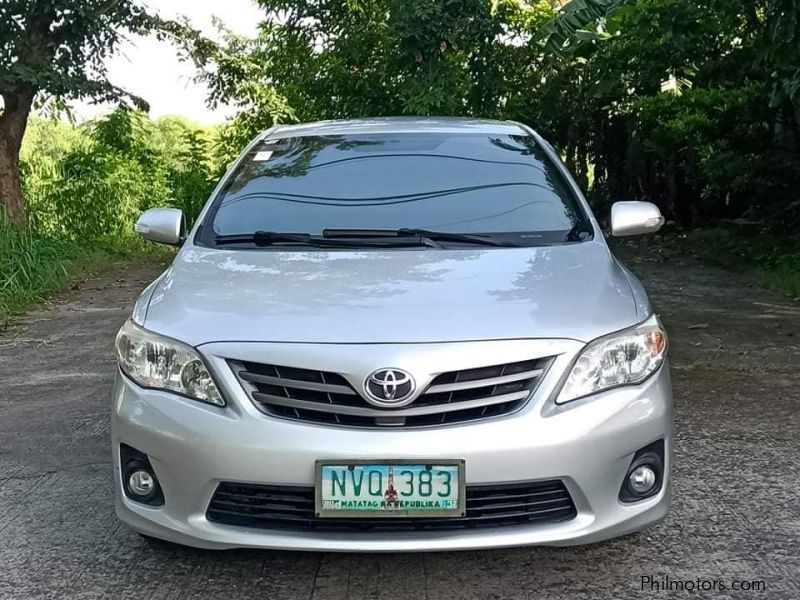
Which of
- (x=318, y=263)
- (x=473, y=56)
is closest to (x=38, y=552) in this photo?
(x=318, y=263)

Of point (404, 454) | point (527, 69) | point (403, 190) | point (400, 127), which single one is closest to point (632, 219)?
point (403, 190)

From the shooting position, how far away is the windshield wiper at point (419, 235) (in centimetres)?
344

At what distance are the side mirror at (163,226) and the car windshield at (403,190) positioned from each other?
0.21m

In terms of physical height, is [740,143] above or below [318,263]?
below

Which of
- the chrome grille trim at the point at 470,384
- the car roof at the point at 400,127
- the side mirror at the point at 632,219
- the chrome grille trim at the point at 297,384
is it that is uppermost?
the car roof at the point at 400,127

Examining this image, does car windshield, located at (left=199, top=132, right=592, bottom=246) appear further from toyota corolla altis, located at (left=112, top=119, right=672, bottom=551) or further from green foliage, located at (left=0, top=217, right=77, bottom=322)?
green foliage, located at (left=0, top=217, right=77, bottom=322)

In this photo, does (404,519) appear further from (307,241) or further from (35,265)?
(35,265)

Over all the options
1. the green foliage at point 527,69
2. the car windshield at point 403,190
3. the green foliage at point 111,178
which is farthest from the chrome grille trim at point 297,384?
the green foliage at point 111,178

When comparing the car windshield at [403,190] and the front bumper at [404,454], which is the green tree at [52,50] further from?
the front bumper at [404,454]

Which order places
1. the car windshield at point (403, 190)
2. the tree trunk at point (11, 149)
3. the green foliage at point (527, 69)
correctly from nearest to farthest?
the car windshield at point (403, 190)
the green foliage at point (527, 69)
the tree trunk at point (11, 149)

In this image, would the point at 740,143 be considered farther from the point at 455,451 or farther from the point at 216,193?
the point at 455,451

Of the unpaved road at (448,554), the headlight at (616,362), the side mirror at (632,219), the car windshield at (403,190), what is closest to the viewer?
the headlight at (616,362)

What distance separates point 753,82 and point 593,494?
34.9ft

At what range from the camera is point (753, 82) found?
11.9 meters
